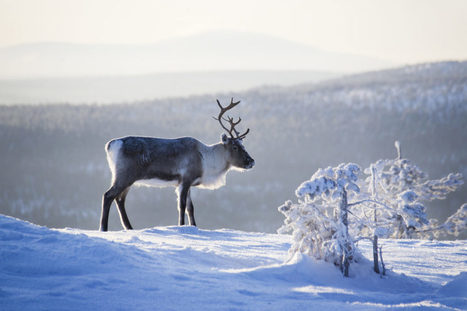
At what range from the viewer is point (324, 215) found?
7395 mm

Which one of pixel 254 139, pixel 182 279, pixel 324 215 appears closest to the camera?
pixel 182 279

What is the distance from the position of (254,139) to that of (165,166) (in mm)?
100022

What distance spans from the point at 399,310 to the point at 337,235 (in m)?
1.56

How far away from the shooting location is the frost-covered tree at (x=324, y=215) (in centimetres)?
721

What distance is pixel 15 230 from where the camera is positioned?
22.9 feet

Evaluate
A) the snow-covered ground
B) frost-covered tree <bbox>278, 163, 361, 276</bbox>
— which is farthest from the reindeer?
frost-covered tree <bbox>278, 163, 361, 276</bbox>

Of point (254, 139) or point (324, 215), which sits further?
point (254, 139)

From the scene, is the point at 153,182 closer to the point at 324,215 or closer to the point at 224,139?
the point at 224,139

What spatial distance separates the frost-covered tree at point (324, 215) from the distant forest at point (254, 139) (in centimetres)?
5711

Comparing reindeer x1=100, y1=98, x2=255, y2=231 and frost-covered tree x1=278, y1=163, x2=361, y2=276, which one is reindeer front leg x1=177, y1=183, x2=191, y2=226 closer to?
reindeer x1=100, y1=98, x2=255, y2=231

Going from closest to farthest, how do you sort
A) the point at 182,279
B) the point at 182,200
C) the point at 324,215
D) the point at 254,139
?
the point at 182,279
the point at 324,215
the point at 182,200
the point at 254,139

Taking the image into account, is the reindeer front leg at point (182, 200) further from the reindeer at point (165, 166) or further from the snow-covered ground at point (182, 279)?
the snow-covered ground at point (182, 279)

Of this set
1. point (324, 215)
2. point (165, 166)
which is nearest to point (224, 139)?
point (165, 166)

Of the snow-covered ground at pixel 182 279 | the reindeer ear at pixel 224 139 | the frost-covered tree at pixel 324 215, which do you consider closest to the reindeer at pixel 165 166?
the reindeer ear at pixel 224 139
